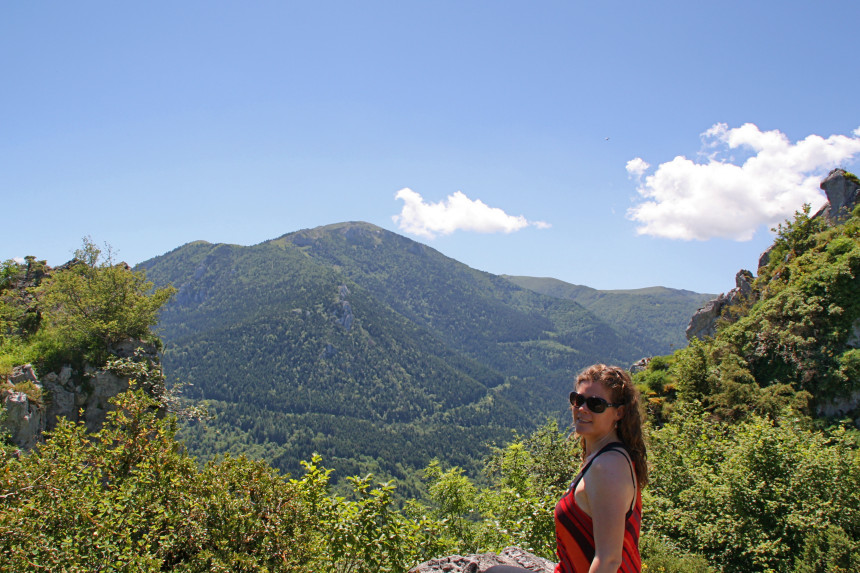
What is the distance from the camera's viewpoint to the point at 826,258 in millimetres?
29906

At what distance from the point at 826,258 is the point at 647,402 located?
1575 centimetres

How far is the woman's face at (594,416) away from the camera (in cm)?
354

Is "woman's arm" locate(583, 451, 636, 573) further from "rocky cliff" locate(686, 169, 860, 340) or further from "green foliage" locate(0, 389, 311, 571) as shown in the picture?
"rocky cliff" locate(686, 169, 860, 340)

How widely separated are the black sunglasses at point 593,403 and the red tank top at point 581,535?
344 mm

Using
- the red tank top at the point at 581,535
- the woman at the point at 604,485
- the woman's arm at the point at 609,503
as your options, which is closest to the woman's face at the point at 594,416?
the woman at the point at 604,485

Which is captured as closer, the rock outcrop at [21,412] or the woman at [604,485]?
the woman at [604,485]

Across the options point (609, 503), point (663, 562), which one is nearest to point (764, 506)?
point (663, 562)

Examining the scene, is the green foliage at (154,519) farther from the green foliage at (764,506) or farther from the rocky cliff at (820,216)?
the rocky cliff at (820,216)

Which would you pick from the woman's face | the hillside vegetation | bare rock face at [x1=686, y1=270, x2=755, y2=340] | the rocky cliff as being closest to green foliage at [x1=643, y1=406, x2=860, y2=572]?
the hillside vegetation

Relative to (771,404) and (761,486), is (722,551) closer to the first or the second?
(761,486)

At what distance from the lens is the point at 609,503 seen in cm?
296

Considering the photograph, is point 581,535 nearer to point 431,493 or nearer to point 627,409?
point 627,409

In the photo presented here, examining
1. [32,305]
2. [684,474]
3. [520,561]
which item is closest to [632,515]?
[520,561]

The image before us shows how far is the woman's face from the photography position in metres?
3.54
